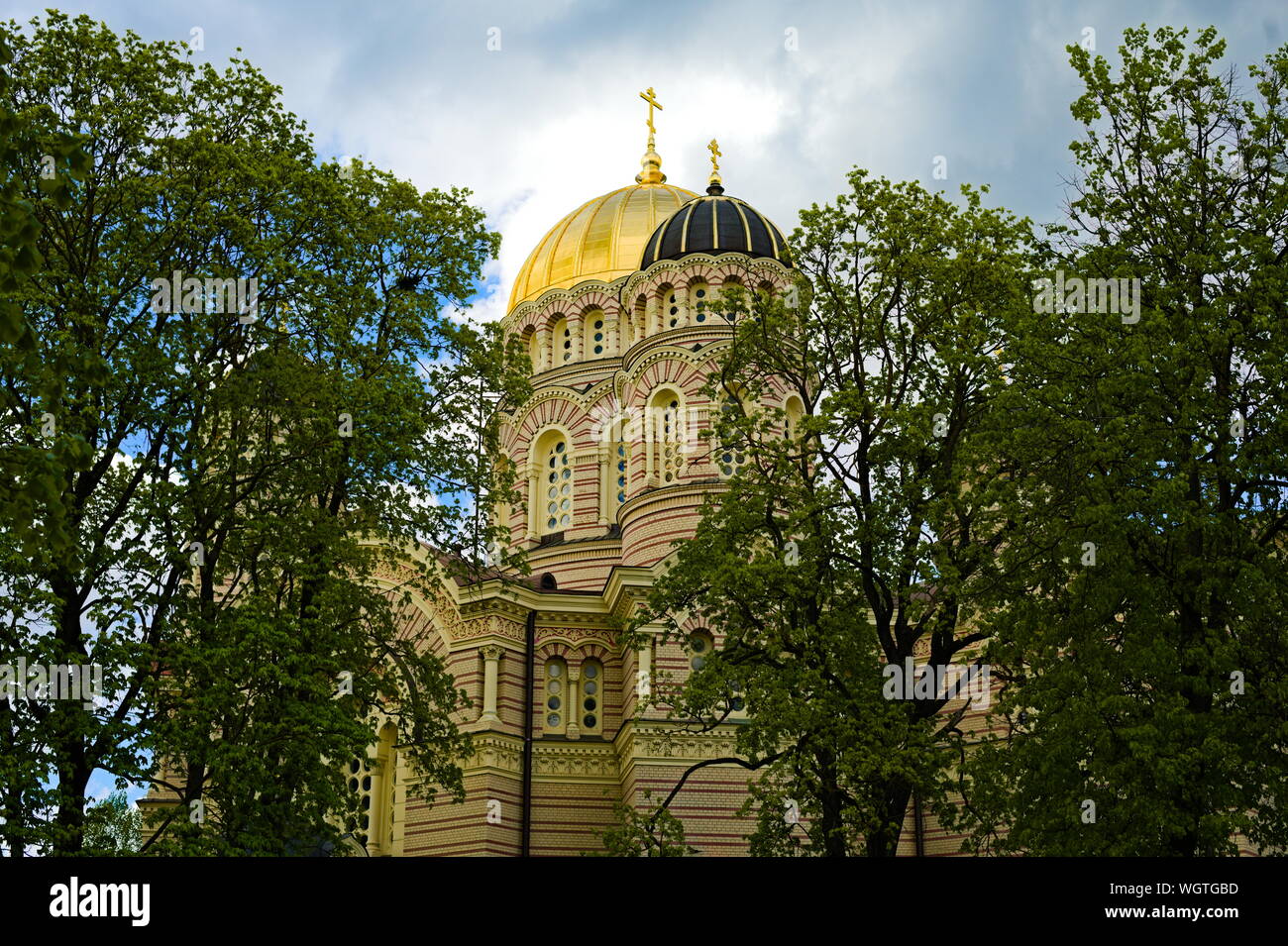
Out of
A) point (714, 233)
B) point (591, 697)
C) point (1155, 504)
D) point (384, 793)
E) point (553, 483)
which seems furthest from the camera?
point (553, 483)

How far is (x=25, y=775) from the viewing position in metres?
14.7

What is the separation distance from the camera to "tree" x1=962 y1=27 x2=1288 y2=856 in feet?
49.7

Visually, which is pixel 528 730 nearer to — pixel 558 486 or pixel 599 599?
pixel 599 599

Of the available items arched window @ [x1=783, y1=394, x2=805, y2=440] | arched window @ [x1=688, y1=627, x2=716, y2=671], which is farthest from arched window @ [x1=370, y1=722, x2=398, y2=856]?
arched window @ [x1=783, y1=394, x2=805, y2=440]

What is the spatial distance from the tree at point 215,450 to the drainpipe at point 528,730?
957 cm

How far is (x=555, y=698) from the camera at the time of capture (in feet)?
102

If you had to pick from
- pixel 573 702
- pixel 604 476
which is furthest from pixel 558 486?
pixel 573 702

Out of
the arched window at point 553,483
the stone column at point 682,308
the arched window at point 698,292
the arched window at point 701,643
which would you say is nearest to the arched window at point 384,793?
the arched window at point 701,643

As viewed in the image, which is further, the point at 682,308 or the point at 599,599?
the point at 682,308

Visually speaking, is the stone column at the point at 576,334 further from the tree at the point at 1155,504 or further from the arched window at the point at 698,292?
the tree at the point at 1155,504

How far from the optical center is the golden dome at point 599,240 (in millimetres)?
41594

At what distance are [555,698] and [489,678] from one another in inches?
66.3
